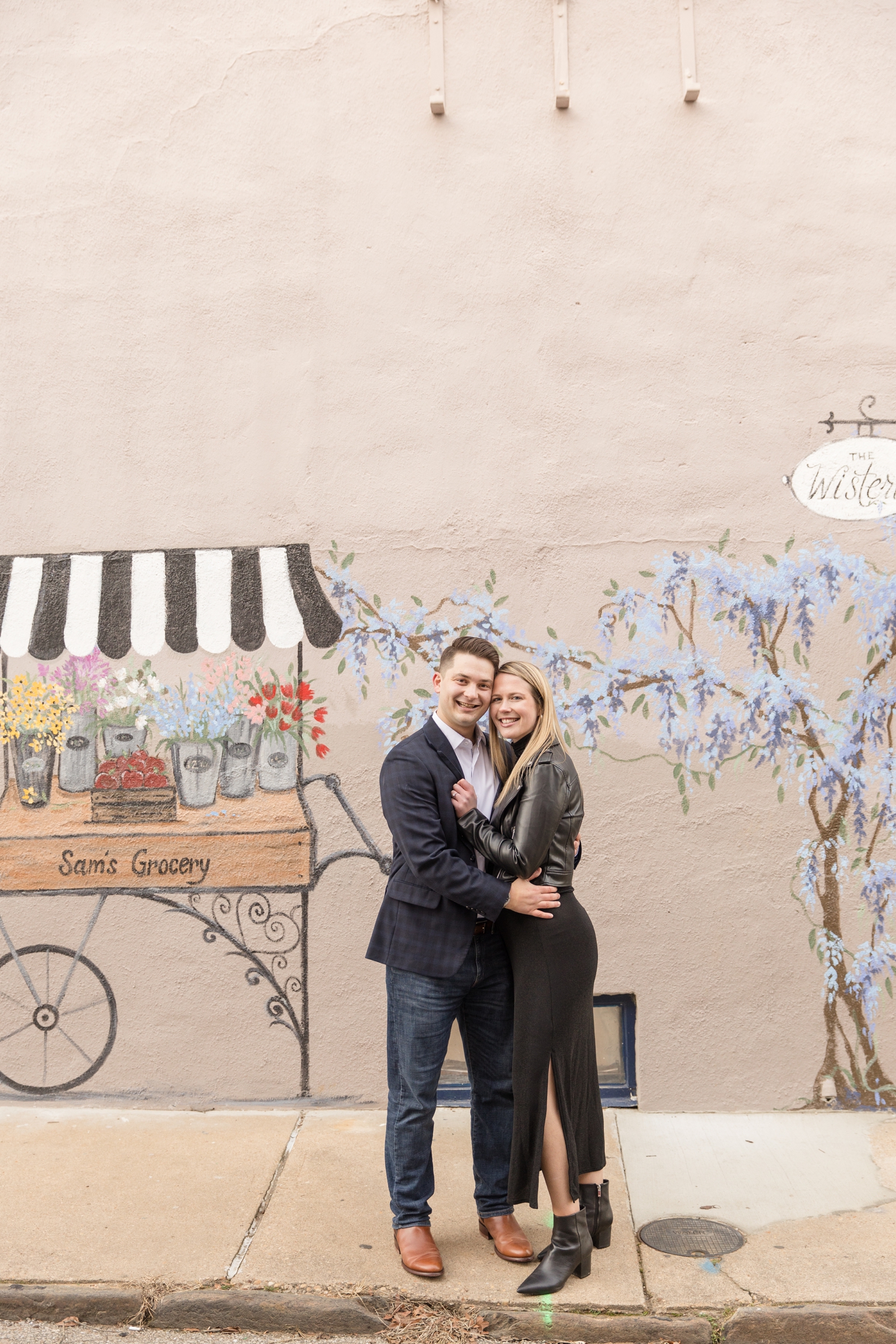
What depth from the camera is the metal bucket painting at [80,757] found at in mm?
4867

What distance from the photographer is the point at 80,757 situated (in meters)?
4.88

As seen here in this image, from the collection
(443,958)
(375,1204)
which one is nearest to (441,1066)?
(443,958)

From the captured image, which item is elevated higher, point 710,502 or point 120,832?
point 710,502

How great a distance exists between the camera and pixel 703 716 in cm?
470

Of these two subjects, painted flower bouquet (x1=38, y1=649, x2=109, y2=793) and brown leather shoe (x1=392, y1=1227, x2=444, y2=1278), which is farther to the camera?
painted flower bouquet (x1=38, y1=649, x2=109, y2=793)

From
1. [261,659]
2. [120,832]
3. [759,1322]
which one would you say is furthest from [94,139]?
[759,1322]

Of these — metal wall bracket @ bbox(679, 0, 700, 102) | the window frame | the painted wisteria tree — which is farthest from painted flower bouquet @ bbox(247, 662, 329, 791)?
metal wall bracket @ bbox(679, 0, 700, 102)

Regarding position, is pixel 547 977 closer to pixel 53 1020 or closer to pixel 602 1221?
pixel 602 1221

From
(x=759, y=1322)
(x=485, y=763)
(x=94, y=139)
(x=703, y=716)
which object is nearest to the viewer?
(x=759, y=1322)

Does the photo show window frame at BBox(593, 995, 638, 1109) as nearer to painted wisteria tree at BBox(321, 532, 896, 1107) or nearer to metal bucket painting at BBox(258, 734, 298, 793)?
painted wisteria tree at BBox(321, 532, 896, 1107)

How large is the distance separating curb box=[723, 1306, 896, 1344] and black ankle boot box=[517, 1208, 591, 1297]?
0.45 meters

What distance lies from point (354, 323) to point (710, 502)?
5.89 feet

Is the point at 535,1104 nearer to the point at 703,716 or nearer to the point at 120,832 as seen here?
the point at 703,716

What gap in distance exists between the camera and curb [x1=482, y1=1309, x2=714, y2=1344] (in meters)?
3.07
